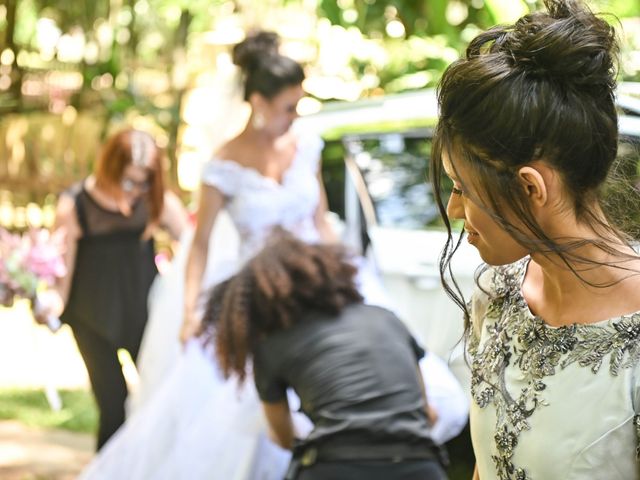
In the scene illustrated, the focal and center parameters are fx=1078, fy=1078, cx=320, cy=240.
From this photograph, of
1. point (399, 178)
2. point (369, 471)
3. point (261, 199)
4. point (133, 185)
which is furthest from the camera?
point (133, 185)

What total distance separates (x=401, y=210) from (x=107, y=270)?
149 cm

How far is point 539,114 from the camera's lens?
59.3 inches

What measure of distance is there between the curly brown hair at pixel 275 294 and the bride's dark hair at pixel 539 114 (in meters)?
1.61

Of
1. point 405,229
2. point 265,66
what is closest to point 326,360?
point 405,229

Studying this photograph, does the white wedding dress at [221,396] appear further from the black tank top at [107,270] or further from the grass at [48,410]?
the grass at [48,410]

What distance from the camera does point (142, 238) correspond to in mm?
5102

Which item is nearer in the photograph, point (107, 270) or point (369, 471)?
point (369, 471)

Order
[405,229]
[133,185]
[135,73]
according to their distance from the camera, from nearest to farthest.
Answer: [405,229]
[133,185]
[135,73]

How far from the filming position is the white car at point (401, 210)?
4.02 m

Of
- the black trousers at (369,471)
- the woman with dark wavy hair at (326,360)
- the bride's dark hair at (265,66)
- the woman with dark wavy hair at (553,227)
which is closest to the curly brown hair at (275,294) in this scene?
the woman with dark wavy hair at (326,360)

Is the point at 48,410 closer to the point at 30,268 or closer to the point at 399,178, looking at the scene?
the point at 30,268

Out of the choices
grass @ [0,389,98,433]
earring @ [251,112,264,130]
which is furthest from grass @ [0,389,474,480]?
earring @ [251,112,264,130]

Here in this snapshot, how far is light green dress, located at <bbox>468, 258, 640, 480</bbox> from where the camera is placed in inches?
59.0

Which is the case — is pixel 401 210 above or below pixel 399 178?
below
